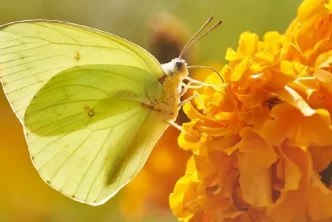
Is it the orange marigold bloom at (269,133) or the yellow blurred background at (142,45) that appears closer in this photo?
the orange marigold bloom at (269,133)

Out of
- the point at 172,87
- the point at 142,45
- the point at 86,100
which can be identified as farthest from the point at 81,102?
the point at 142,45

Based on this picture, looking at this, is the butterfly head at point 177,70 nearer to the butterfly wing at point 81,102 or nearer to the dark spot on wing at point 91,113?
the butterfly wing at point 81,102

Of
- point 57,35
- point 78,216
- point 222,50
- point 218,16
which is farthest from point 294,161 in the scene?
point 218,16

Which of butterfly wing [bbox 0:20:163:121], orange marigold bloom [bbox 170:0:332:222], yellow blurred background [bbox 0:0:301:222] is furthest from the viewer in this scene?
yellow blurred background [bbox 0:0:301:222]

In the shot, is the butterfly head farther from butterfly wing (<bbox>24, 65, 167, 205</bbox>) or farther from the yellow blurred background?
the yellow blurred background

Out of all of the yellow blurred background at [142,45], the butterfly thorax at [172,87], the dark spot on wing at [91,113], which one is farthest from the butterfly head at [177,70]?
the yellow blurred background at [142,45]

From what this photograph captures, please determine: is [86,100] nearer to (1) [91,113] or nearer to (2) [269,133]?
(1) [91,113]

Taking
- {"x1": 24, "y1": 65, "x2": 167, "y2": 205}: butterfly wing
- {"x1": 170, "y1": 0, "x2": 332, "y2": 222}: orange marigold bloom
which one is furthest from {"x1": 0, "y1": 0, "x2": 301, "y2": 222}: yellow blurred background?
{"x1": 170, "y1": 0, "x2": 332, "y2": 222}: orange marigold bloom

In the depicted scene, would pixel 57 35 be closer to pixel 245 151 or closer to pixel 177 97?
pixel 177 97
